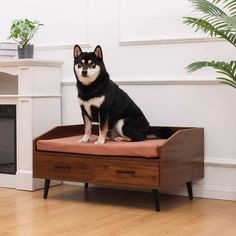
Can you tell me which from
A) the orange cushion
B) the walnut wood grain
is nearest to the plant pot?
the orange cushion

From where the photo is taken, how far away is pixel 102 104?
3648 mm

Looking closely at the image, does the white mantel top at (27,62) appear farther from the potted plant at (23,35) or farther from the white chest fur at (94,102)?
the white chest fur at (94,102)

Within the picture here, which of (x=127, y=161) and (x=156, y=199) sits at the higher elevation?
(x=127, y=161)

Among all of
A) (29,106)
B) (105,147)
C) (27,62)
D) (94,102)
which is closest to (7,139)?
(29,106)

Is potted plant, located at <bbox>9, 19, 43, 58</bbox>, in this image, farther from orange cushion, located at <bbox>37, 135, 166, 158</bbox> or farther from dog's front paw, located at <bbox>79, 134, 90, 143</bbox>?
dog's front paw, located at <bbox>79, 134, 90, 143</bbox>

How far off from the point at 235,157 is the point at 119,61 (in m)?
1.22

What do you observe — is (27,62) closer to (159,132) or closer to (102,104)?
(102,104)

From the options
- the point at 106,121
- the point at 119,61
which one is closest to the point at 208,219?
the point at 106,121

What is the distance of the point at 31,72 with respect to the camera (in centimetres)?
411

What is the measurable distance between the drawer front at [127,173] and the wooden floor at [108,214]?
0.62ft

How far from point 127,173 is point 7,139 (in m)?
1.39

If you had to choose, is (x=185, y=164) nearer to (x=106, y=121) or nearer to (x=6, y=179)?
(x=106, y=121)

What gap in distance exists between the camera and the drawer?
361cm

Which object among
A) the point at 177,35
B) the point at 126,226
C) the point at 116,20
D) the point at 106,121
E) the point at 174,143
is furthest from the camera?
the point at 116,20
